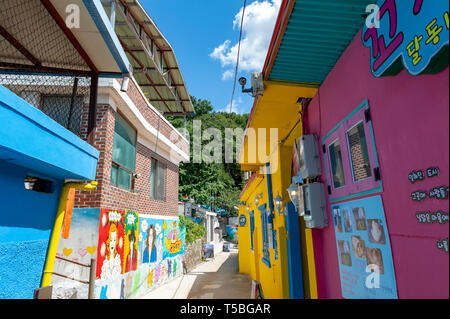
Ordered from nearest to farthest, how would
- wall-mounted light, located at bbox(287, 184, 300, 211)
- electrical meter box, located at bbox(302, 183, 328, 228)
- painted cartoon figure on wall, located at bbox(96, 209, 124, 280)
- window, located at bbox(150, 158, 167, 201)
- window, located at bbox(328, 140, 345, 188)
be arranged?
1. window, located at bbox(328, 140, 345, 188)
2. electrical meter box, located at bbox(302, 183, 328, 228)
3. wall-mounted light, located at bbox(287, 184, 300, 211)
4. painted cartoon figure on wall, located at bbox(96, 209, 124, 280)
5. window, located at bbox(150, 158, 167, 201)

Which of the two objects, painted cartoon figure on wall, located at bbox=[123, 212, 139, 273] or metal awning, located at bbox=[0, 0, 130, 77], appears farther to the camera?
painted cartoon figure on wall, located at bbox=[123, 212, 139, 273]

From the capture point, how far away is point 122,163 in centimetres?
781

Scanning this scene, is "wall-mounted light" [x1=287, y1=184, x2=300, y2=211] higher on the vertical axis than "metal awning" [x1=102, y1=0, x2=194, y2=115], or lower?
lower

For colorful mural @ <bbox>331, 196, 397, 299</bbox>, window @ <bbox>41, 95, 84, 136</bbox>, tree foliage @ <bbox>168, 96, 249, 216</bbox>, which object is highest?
tree foliage @ <bbox>168, 96, 249, 216</bbox>

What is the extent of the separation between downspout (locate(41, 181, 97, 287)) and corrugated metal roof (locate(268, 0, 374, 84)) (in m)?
3.62

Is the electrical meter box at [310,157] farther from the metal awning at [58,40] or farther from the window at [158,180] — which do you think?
the window at [158,180]

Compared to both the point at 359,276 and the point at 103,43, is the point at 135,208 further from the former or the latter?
the point at 359,276

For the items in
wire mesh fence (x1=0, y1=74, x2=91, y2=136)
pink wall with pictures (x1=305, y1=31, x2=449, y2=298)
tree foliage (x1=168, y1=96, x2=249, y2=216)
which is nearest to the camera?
pink wall with pictures (x1=305, y1=31, x2=449, y2=298)

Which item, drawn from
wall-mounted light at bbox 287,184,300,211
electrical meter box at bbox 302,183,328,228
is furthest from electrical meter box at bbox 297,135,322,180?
wall-mounted light at bbox 287,184,300,211

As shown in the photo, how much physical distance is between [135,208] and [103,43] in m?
5.44

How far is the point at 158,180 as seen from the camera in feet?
35.2

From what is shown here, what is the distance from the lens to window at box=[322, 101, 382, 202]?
243 cm

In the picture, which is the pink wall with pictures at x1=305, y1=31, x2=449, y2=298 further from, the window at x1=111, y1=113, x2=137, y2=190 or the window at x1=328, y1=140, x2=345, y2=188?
the window at x1=111, y1=113, x2=137, y2=190
